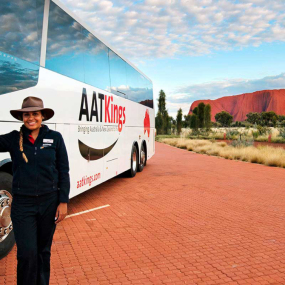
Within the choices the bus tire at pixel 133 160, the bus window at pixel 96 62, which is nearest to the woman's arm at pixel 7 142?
the bus window at pixel 96 62

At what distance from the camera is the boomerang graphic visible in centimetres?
738

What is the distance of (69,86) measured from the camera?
22.3 ft

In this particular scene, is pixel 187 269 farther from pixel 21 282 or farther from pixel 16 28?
pixel 16 28

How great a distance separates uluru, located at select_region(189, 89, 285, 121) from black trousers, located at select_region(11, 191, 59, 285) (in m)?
163

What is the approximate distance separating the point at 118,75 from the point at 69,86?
385 centimetres

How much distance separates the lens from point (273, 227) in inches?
262

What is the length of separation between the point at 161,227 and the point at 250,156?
1515 centimetres

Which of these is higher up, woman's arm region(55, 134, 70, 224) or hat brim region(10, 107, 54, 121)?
hat brim region(10, 107, 54, 121)

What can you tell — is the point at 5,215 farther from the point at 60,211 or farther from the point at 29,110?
the point at 29,110

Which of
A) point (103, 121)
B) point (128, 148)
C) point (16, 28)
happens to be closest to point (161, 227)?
point (103, 121)

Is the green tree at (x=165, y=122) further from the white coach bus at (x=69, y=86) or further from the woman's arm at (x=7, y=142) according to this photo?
the woman's arm at (x=7, y=142)

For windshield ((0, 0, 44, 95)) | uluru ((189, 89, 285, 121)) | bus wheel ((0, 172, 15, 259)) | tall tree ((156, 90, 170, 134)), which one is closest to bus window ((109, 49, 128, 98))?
windshield ((0, 0, 44, 95))

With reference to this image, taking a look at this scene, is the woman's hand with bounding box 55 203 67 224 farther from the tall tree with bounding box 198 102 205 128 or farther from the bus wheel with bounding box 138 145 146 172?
the tall tree with bounding box 198 102 205 128

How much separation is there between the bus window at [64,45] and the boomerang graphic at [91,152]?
1398mm
